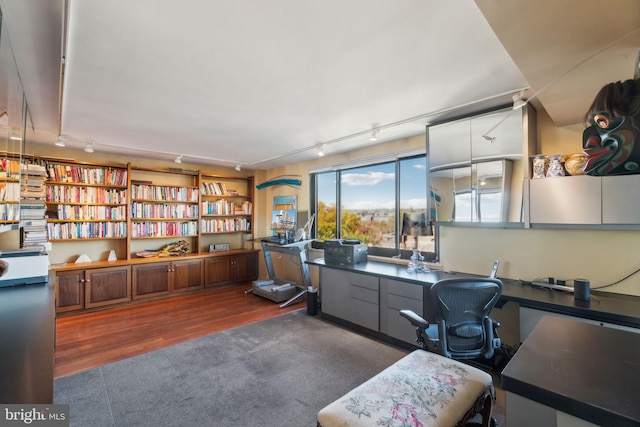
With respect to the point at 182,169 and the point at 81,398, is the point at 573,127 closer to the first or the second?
the point at 81,398

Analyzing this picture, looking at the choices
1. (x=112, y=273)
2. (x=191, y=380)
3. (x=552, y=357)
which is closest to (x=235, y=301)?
(x=112, y=273)

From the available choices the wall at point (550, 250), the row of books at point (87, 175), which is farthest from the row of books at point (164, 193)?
the wall at point (550, 250)

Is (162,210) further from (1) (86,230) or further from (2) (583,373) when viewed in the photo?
(2) (583,373)

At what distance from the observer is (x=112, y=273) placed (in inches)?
168

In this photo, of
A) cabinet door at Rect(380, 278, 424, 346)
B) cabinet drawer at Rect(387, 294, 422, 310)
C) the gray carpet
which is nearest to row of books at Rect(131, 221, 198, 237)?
the gray carpet

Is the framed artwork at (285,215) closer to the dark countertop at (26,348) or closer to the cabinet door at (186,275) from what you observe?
the cabinet door at (186,275)

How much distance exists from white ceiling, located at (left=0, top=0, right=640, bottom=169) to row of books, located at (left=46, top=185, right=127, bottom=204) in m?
1.43

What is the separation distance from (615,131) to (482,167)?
68.4 inches

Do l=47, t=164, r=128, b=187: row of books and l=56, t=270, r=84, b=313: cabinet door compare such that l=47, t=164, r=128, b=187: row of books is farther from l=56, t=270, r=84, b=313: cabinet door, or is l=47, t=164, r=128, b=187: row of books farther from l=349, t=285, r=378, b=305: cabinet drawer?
l=349, t=285, r=378, b=305: cabinet drawer

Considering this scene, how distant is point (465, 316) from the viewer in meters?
1.96

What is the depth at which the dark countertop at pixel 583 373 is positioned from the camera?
0.71 meters

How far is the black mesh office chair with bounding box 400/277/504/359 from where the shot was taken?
74.9 inches

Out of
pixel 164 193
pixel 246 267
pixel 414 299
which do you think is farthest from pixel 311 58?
pixel 246 267

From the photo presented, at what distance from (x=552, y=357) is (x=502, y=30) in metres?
1.41
